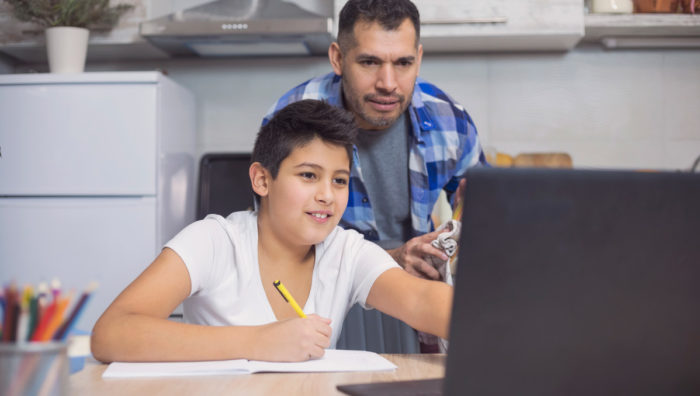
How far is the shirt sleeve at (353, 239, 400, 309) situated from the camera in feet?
3.99

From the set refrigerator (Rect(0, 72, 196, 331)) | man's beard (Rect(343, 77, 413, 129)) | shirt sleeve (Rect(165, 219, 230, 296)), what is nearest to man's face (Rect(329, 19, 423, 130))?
man's beard (Rect(343, 77, 413, 129))

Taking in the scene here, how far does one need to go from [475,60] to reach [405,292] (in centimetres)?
191

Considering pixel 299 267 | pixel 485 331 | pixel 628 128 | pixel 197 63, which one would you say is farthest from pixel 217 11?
pixel 485 331

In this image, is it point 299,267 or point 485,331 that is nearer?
point 485,331

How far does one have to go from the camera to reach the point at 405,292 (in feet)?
3.66

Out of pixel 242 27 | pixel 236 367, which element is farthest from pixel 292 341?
pixel 242 27

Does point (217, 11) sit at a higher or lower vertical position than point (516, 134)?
higher

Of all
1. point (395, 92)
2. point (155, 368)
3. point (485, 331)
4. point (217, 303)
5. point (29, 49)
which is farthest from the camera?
point (29, 49)

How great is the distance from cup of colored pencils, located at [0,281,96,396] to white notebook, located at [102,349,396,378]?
1.08 ft

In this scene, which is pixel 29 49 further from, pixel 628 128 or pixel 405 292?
pixel 628 128

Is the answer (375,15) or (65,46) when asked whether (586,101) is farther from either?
(65,46)

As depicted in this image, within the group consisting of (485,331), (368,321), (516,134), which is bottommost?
(368,321)

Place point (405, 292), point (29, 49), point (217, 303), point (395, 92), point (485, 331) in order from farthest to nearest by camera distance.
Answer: point (29, 49) → point (395, 92) → point (217, 303) → point (405, 292) → point (485, 331)

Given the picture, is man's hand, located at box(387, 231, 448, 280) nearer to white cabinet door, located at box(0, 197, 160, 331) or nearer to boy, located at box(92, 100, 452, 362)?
boy, located at box(92, 100, 452, 362)
